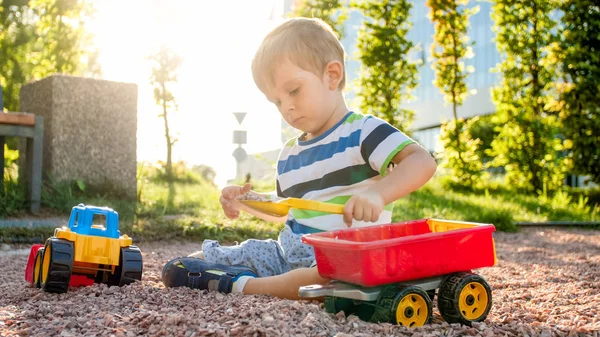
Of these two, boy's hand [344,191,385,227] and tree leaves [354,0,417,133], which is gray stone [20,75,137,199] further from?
boy's hand [344,191,385,227]

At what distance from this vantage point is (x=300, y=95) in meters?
2.50

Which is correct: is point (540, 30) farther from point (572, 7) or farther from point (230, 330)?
point (230, 330)

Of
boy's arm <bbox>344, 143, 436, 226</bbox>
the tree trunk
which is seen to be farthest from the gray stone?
boy's arm <bbox>344, 143, 436, 226</bbox>

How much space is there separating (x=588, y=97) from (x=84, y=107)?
6.72 metres

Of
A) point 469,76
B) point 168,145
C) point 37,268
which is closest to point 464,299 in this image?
point 37,268

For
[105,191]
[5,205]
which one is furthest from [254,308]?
[105,191]

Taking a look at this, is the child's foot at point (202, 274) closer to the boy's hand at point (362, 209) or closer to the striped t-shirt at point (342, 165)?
the striped t-shirt at point (342, 165)

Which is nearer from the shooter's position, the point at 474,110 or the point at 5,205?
the point at 5,205

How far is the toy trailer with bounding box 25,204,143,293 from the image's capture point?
2400 millimetres

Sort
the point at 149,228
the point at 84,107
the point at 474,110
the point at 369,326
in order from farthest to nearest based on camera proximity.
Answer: the point at 474,110 < the point at 84,107 < the point at 149,228 < the point at 369,326

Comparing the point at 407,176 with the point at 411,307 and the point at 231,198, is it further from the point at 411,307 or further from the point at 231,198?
the point at 231,198

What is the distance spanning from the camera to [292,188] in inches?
106

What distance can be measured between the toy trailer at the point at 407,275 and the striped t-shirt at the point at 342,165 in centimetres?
37

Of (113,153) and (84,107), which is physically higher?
(84,107)
